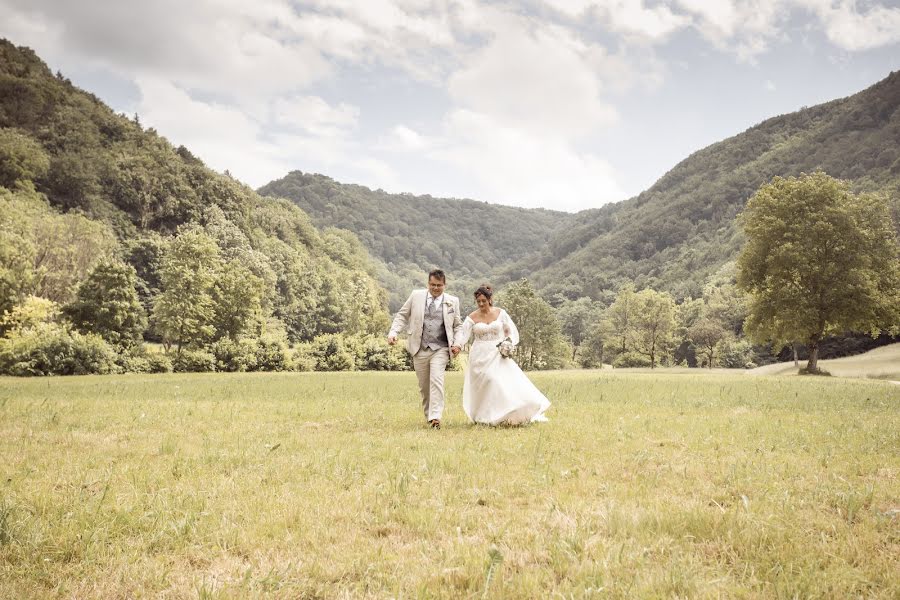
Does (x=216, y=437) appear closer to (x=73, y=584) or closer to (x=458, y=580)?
(x=73, y=584)

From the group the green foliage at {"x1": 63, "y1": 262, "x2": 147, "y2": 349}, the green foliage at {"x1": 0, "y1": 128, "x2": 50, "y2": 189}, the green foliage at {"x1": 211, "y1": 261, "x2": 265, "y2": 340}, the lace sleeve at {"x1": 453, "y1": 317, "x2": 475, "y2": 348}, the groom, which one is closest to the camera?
the lace sleeve at {"x1": 453, "y1": 317, "x2": 475, "y2": 348}

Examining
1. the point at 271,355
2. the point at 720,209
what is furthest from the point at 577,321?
the point at 271,355

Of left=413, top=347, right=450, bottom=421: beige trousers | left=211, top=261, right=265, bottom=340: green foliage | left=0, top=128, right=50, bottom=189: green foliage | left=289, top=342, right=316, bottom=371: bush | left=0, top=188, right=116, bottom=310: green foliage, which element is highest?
left=0, top=128, right=50, bottom=189: green foliage

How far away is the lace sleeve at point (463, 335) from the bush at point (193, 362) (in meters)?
33.8

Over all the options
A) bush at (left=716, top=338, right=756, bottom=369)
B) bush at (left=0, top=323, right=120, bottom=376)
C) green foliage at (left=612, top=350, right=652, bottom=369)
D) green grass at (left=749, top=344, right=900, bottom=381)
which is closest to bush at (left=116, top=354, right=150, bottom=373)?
bush at (left=0, top=323, right=120, bottom=376)

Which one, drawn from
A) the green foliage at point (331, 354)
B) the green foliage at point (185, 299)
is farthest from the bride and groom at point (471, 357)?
the green foliage at point (185, 299)

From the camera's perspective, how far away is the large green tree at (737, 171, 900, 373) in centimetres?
3394

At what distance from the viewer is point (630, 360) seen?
8625 centimetres

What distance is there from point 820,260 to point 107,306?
5212cm

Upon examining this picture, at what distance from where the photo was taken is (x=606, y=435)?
8977 millimetres

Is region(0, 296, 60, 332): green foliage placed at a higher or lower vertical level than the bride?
higher

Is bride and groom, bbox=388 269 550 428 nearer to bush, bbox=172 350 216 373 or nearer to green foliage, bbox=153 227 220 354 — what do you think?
bush, bbox=172 350 216 373

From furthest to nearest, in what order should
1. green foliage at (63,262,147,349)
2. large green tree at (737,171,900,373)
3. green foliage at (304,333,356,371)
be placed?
1. green foliage at (304,333,356,371)
2. green foliage at (63,262,147,349)
3. large green tree at (737,171,900,373)

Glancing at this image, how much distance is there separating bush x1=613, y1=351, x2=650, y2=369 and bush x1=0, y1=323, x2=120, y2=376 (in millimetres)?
72515
